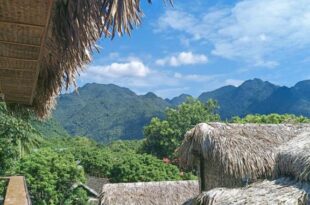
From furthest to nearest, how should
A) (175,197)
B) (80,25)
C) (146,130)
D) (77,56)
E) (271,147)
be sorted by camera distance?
1. (146,130)
2. (175,197)
3. (271,147)
4. (77,56)
5. (80,25)

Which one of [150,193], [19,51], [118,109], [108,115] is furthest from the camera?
[118,109]

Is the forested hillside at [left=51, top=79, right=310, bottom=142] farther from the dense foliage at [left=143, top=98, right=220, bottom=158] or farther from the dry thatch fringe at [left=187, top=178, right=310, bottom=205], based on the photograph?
the dry thatch fringe at [left=187, top=178, right=310, bottom=205]

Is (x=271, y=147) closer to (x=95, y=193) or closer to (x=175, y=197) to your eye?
(x=175, y=197)

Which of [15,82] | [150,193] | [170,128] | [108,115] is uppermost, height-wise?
[108,115]

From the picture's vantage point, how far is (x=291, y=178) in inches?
237

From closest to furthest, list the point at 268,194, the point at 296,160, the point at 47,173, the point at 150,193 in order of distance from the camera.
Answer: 1. the point at 268,194
2. the point at 296,160
3. the point at 150,193
4. the point at 47,173

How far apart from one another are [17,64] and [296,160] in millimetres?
3971

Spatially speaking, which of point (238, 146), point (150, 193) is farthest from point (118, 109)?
point (238, 146)

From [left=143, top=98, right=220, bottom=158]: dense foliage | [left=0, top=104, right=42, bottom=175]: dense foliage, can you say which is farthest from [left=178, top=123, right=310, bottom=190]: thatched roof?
[left=143, top=98, right=220, bottom=158]: dense foliage

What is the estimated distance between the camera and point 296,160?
5.94 meters

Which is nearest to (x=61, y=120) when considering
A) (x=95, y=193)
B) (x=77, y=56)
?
(x=95, y=193)

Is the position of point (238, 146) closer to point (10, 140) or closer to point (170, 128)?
point (10, 140)

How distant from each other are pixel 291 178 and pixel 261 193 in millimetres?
494

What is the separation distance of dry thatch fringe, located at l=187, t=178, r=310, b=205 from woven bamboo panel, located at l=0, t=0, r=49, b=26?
3.99 m
